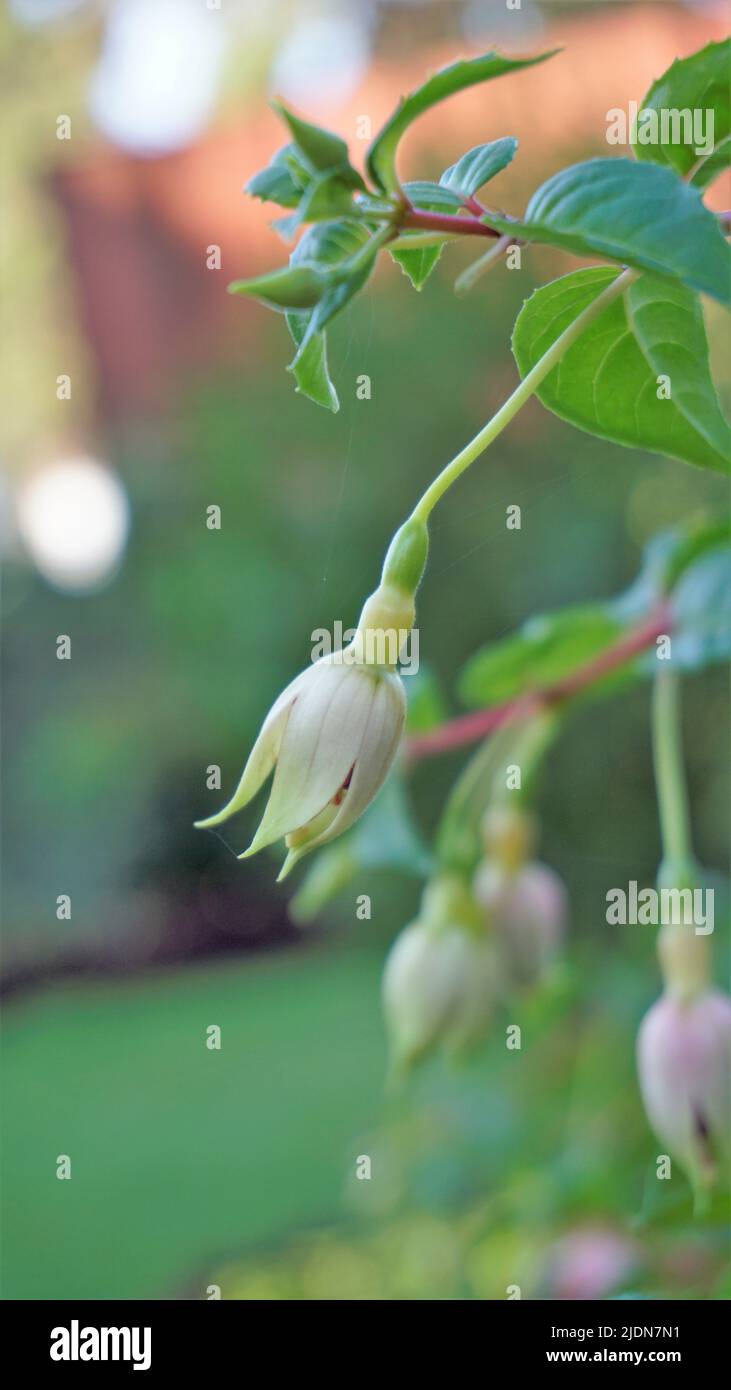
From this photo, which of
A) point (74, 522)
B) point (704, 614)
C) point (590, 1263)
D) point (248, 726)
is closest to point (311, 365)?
point (704, 614)

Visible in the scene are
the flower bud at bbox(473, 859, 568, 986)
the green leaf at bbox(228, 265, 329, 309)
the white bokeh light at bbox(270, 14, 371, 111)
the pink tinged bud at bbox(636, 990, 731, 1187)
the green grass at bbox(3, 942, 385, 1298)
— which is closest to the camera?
the green leaf at bbox(228, 265, 329, 309)

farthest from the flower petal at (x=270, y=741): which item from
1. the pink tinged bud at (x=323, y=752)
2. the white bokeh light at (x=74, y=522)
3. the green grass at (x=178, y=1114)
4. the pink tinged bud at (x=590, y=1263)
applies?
the white bokeh light at (x=74, y=522)

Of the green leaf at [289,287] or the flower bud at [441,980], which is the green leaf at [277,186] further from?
the flower bud at [441,980]

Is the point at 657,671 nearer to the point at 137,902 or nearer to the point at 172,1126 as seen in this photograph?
the point at 172,1126

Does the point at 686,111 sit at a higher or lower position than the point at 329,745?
higher

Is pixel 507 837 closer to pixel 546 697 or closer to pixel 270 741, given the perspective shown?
pixel 546 697

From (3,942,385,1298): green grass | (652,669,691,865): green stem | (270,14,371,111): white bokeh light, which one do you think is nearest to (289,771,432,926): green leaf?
(652,669,691,865): green stem

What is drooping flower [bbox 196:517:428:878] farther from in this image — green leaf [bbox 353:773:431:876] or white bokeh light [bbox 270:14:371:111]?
white bokeh light [bbox 270:14:371:111]
